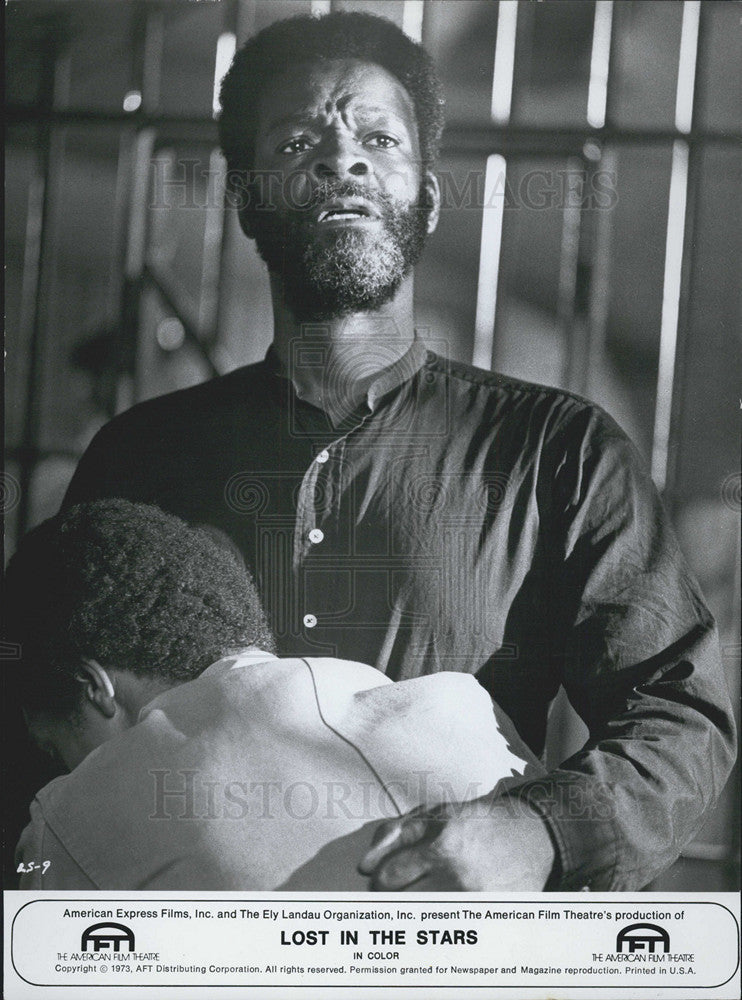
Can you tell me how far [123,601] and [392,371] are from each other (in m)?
0.55

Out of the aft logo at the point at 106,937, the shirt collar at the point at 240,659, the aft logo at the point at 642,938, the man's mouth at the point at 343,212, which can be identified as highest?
the man's mouth at the point at 343,212

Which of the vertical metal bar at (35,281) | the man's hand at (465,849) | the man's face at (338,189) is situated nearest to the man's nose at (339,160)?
the man's face at (338,189)

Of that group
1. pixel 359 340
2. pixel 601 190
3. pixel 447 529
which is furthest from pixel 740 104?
pixel 447 529

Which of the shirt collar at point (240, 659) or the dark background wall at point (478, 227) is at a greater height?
the dark background wall at point (478, 227)

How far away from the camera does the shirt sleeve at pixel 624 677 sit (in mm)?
1560

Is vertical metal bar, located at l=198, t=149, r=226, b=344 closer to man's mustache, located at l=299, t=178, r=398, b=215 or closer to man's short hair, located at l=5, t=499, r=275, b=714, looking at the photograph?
man's mustache, located at l=299, t=178, r=398, b=215

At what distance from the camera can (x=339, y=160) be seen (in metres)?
1.66

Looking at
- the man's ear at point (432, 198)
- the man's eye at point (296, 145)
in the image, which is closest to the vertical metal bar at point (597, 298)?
the man's ear at point (432, 198)

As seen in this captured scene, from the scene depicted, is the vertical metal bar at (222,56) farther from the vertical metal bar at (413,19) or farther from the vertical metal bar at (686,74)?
the vertical metal bar at (686,74)

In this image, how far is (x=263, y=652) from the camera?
62.4 inches

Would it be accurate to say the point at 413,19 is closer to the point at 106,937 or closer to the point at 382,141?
the point at 382,141

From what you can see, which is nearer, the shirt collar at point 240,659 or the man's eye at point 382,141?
the shirt collar at point 240,659

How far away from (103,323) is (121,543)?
14.4 inches

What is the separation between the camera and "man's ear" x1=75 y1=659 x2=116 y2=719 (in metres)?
1.57
